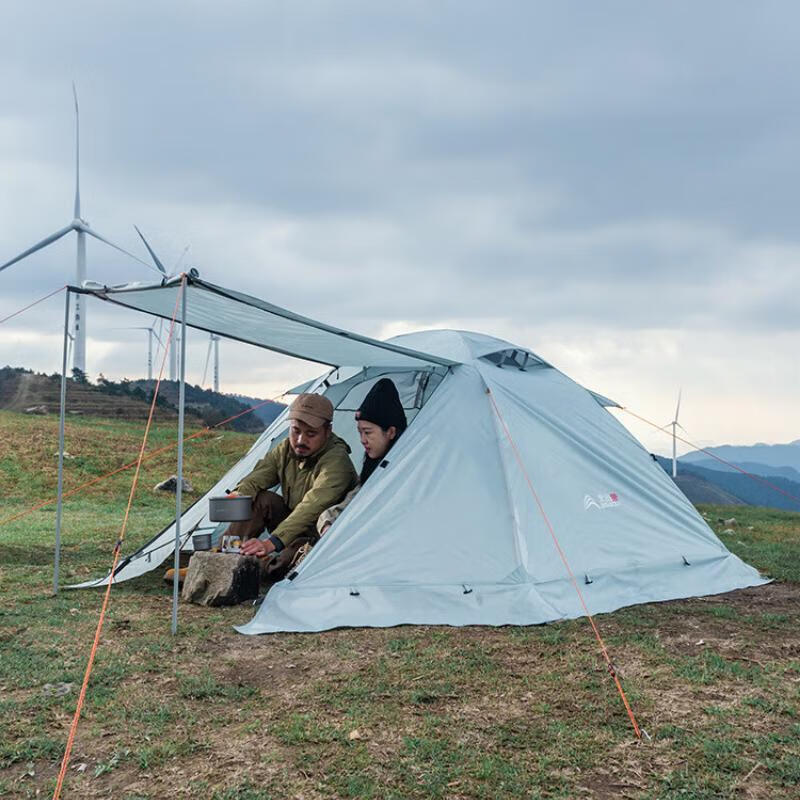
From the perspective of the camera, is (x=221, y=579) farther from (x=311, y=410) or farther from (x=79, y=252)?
(x=79, y=252)

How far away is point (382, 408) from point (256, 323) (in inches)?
58.5

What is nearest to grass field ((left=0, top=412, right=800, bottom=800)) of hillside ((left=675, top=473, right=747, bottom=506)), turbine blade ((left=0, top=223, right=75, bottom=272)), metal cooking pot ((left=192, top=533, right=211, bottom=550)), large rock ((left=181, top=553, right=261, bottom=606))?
large rock ((left=181, top=553, right=261, bottom=606))

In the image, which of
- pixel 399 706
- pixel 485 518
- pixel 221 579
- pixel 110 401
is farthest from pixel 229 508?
pixel 110 401

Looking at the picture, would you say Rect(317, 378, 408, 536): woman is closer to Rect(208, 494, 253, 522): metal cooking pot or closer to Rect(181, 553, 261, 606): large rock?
Rect(208, 494, 253, 522): metal cooking pot

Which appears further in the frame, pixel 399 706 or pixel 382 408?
pixel 382 408

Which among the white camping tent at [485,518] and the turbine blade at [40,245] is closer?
the white camping tent at [485,518]

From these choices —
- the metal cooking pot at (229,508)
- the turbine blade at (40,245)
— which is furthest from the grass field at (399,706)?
the turbine blade at (40,245)

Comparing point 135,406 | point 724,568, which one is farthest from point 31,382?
point 724,568

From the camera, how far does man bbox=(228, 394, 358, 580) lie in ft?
24.6

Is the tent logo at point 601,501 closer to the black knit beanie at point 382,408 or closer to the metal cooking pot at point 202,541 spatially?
the black knit beanie at point 382,408

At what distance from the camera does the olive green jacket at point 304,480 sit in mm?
7508

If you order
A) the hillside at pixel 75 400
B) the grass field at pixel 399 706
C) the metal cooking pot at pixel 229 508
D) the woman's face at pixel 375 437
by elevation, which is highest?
the hillside at pixel 75 400

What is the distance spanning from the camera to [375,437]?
26.0 ft

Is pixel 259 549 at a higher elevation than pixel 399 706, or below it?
higher
